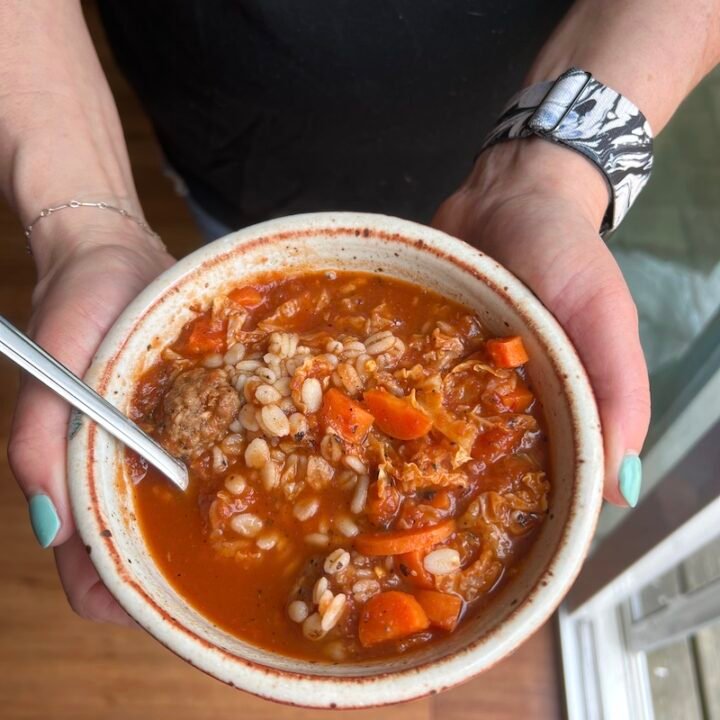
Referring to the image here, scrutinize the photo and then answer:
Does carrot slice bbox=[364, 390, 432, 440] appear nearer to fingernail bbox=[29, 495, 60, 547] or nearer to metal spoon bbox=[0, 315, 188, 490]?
metal spoon bbox=[0, 315, 188, 490]

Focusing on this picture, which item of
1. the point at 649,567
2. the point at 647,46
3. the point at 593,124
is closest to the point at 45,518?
the point at 593,124

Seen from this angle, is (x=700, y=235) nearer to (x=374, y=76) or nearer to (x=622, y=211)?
(x=622, y=211)

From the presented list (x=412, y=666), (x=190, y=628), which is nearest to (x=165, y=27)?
(x=190, y=628)

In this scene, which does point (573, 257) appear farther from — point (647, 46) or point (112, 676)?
point (112, 676)

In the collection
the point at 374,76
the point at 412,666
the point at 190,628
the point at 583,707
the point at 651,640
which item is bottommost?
the point at 583,707

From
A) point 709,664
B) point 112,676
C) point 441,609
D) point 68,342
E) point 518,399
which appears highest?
point 518,399

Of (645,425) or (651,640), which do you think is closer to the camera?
(645,425)
